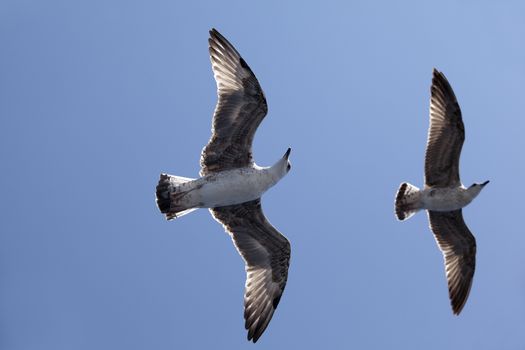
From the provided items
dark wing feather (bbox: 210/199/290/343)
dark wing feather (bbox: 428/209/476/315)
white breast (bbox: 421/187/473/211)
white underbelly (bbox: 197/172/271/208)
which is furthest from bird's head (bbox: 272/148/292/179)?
dark wing feather (bbox: 428/209/476/315)

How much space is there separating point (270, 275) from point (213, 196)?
213 cm

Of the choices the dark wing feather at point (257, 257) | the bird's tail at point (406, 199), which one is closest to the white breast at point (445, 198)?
the bird's tail at point (406, 199)

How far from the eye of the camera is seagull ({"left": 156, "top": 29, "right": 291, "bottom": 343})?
14.2 m

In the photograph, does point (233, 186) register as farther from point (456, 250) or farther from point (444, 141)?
point (456, 250)

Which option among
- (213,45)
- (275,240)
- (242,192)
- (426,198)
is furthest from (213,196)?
(426,198)

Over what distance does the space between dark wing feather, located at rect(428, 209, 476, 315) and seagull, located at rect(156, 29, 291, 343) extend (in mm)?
4311

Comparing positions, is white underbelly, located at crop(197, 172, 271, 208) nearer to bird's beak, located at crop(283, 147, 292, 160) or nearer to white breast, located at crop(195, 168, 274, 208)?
white breast, located at crop(195, 168, 274, 208)

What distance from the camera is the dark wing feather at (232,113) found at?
46.8 ft

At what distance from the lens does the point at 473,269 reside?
17.8m

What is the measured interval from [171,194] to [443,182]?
634 centimetres

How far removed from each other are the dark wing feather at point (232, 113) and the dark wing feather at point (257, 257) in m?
1.05

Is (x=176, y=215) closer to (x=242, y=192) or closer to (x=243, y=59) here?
(x=242, y=192)

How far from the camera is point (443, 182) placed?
56.1 feet

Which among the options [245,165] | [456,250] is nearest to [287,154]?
[245,165]
